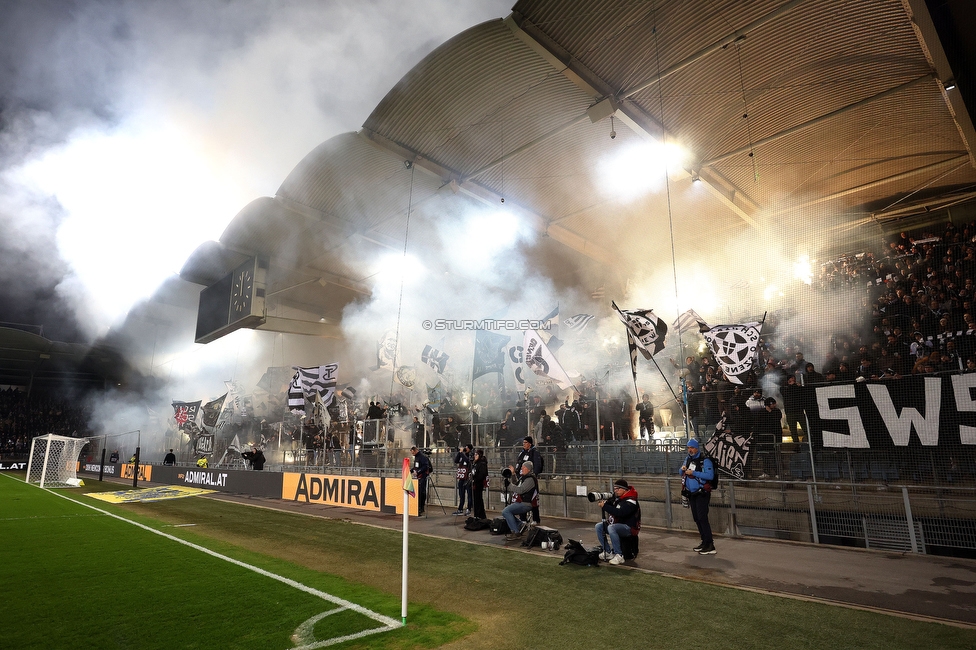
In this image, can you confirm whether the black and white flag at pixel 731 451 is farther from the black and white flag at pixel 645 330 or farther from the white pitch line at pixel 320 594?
the white pitch line at pixel 320 594

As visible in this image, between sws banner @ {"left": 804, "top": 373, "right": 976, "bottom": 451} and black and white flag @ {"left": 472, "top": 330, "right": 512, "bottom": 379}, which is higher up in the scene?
black and white flag @ {"left": 472, "top": 330, "right": 512, "bottom": 379}

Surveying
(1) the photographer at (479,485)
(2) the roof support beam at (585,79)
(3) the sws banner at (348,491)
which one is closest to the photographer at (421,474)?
(3) the sws banner at (348,491)

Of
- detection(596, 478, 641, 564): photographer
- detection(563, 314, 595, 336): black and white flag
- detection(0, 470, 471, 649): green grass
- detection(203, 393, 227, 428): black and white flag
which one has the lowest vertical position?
detection(0, 470, 471, 649): green grass

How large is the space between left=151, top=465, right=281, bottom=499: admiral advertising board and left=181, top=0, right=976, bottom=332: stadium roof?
929 centimetres

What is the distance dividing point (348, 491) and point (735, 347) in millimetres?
10501

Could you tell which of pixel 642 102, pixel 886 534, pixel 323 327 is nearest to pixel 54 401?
pixel 323 327

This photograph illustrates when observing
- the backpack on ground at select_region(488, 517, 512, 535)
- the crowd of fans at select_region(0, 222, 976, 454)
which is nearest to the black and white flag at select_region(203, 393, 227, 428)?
the crowd of fans at select_region(0, 222, 976, 454)

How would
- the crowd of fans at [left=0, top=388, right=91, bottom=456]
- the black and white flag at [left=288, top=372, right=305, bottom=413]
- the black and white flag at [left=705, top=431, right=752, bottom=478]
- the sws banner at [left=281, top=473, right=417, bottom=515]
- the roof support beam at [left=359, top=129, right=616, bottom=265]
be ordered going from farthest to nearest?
the crowd of fans at [left=0, top=388, right=91, bottom=456] < the black and white flag at [left=288, top=372, right=305, bottom=413] < the roof support beam at [left=359, top=129, right=616, bottom=265] < the sws banner at [left=281, top=473, right=417, bottom=515] < the black and white flag at [left=705, top=431, right=752, bottom=478]

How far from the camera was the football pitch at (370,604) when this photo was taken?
415 centimetres

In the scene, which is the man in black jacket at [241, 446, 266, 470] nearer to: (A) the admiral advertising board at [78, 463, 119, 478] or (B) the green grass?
(B) the green grass

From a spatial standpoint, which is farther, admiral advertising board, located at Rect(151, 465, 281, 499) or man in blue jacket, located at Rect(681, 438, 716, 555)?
admiral advertising board, located at Rect(151, 465, 281, 499)

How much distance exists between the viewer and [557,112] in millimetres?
15008

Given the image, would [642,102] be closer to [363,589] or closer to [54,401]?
[363,589]

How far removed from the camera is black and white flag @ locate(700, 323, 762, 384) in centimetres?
1178
